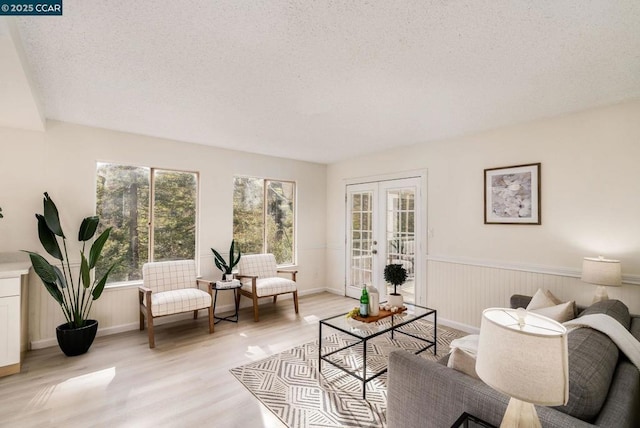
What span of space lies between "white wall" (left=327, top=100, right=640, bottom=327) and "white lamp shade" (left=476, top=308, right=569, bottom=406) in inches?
102

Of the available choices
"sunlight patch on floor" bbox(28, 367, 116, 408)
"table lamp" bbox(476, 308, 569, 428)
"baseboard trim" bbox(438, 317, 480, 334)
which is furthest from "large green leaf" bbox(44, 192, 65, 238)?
"baseboard trim" bbox(438, 317, 480, 334)

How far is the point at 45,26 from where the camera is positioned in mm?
1671

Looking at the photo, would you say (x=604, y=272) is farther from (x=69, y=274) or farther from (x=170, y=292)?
(x=69, y=274)

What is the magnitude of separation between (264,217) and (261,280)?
3.70 feet

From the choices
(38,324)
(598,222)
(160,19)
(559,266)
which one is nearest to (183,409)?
→ (38,324)

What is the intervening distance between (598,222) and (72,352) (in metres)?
5.31

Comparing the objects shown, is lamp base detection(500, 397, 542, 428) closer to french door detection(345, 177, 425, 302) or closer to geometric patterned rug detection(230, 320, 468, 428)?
geometric patterned rug detection(230, 320, 468, 428)

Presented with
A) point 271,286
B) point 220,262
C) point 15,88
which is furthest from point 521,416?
point 220,262

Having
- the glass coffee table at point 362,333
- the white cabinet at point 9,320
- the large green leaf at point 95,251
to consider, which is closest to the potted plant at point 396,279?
the glass coffee table at point 362,333

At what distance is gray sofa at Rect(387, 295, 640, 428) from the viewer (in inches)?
43.5

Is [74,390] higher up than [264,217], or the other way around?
[264,217]

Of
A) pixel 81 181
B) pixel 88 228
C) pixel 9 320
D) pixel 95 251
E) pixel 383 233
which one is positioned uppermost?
pixel 81 181

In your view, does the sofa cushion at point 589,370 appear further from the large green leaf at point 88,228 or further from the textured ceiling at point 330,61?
the large green leaf at point 88,228

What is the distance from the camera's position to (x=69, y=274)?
330cm
